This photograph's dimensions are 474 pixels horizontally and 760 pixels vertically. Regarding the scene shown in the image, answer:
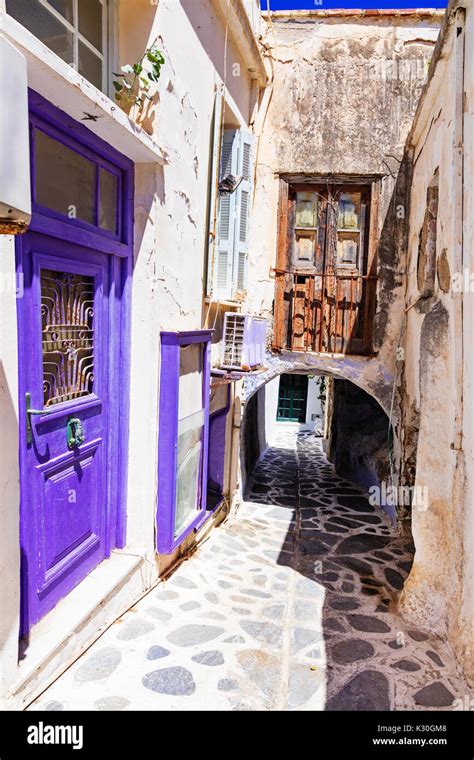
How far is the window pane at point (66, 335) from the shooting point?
11.3 feet

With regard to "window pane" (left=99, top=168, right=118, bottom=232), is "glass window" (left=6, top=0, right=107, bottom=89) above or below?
above

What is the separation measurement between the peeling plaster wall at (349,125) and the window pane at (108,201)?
3682 mm

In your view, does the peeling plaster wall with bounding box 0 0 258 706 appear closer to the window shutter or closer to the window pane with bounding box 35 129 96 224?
the window pane with bounding box 35 129 96 224

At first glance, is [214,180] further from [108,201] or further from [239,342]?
[108,201]

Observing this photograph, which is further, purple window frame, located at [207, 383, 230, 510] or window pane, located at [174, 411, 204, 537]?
purple window frame, located at [207, 383, 230, 510]

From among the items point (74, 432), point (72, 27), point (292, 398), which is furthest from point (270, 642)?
point (292, 398)

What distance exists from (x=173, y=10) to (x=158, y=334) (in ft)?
9.02

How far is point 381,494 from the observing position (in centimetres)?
881

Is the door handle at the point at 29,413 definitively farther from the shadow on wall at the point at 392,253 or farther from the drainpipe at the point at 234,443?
the shadow on wall at the point at 392,253

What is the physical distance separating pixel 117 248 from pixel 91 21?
1601 millimetres

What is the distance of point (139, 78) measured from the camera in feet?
13.0

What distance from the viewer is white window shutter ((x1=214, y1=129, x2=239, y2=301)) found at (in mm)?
6488

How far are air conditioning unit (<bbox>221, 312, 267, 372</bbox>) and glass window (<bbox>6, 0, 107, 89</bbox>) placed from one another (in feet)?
9.63

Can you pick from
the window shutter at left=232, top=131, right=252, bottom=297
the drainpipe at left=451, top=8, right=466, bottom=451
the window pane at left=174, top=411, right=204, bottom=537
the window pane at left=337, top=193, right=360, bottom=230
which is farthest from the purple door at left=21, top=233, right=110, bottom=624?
the window pane at left=337, top=193, right=360, bottom=230
